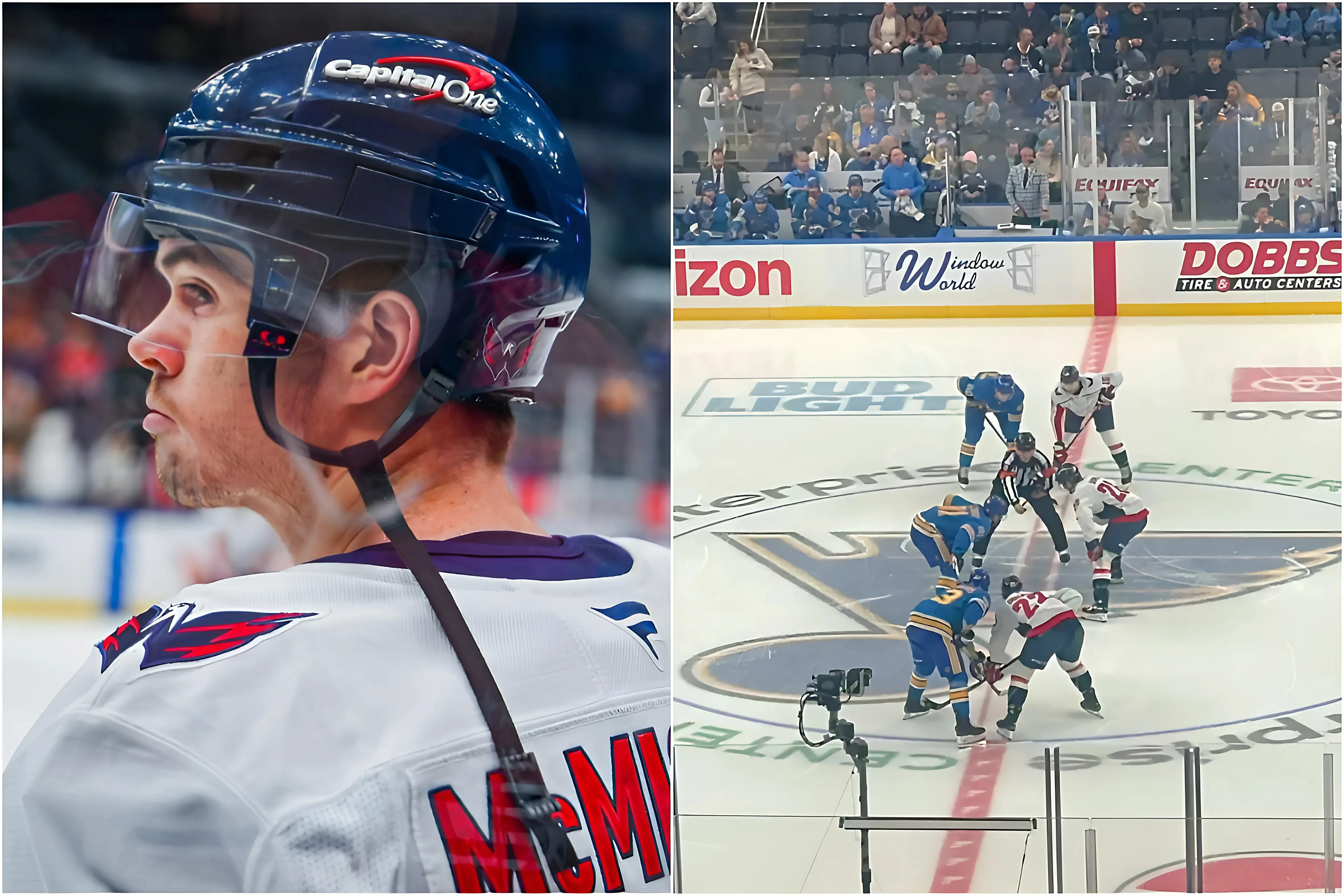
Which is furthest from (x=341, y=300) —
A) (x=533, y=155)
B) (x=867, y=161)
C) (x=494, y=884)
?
(x=867, y=161)

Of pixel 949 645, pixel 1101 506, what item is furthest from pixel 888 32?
pixel 949 645

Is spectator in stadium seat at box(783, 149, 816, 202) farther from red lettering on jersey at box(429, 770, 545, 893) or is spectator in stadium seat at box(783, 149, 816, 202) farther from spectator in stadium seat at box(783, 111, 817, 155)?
red lettering on jersey at box(429, 770, 545, 893)

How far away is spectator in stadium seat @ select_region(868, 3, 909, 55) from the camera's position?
8.40ft

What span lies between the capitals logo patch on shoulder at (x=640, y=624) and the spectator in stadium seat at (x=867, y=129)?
1732 millimetres

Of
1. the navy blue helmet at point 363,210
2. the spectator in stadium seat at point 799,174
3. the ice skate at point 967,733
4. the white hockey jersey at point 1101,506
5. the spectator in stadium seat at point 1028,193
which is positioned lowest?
the ice skate at point 967,733

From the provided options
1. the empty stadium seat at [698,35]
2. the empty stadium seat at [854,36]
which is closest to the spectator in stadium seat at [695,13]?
the empty stadium seat at [698,35]

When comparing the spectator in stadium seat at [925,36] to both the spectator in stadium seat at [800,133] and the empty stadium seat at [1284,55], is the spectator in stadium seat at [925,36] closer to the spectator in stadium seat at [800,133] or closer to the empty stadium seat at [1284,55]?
the spectator in stadium seat at [800,133]

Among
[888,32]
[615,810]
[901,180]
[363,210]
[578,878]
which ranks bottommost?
[578,878]

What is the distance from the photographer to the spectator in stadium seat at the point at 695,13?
249 cm

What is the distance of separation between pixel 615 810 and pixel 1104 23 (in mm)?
2204

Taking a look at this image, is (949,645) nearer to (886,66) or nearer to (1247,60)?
(886,66)

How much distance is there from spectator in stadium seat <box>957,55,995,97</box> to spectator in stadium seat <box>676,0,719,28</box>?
0.91m

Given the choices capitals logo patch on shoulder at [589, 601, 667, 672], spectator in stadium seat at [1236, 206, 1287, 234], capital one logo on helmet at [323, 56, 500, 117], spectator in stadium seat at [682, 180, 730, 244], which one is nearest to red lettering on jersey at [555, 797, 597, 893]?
capitals logo patch on shoulder at [589, 601, 667, 672]

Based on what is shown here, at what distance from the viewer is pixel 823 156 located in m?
3.41
